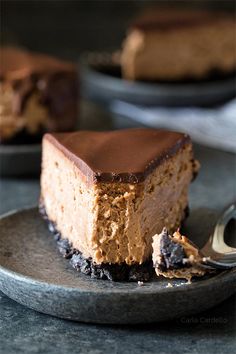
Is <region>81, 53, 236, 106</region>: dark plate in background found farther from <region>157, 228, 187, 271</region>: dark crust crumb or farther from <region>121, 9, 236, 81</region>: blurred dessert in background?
<region>157, 228, 187, 271</region>: dark crust crumb

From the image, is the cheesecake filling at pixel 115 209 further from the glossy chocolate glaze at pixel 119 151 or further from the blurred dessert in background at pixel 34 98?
the blurred dessert in background at pixel 34 98

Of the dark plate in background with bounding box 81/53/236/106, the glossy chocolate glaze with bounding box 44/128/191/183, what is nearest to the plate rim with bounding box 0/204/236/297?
the glossy chocolate glaze with bounding box 44/128/191/183

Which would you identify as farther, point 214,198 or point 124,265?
point 214,198

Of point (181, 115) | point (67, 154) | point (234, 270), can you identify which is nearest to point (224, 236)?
Answer: point (234, 270)

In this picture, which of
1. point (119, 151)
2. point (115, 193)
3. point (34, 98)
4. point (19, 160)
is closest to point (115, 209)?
point (115, 193)

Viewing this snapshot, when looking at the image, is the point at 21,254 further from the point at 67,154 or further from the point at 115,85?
the point at 115,85
